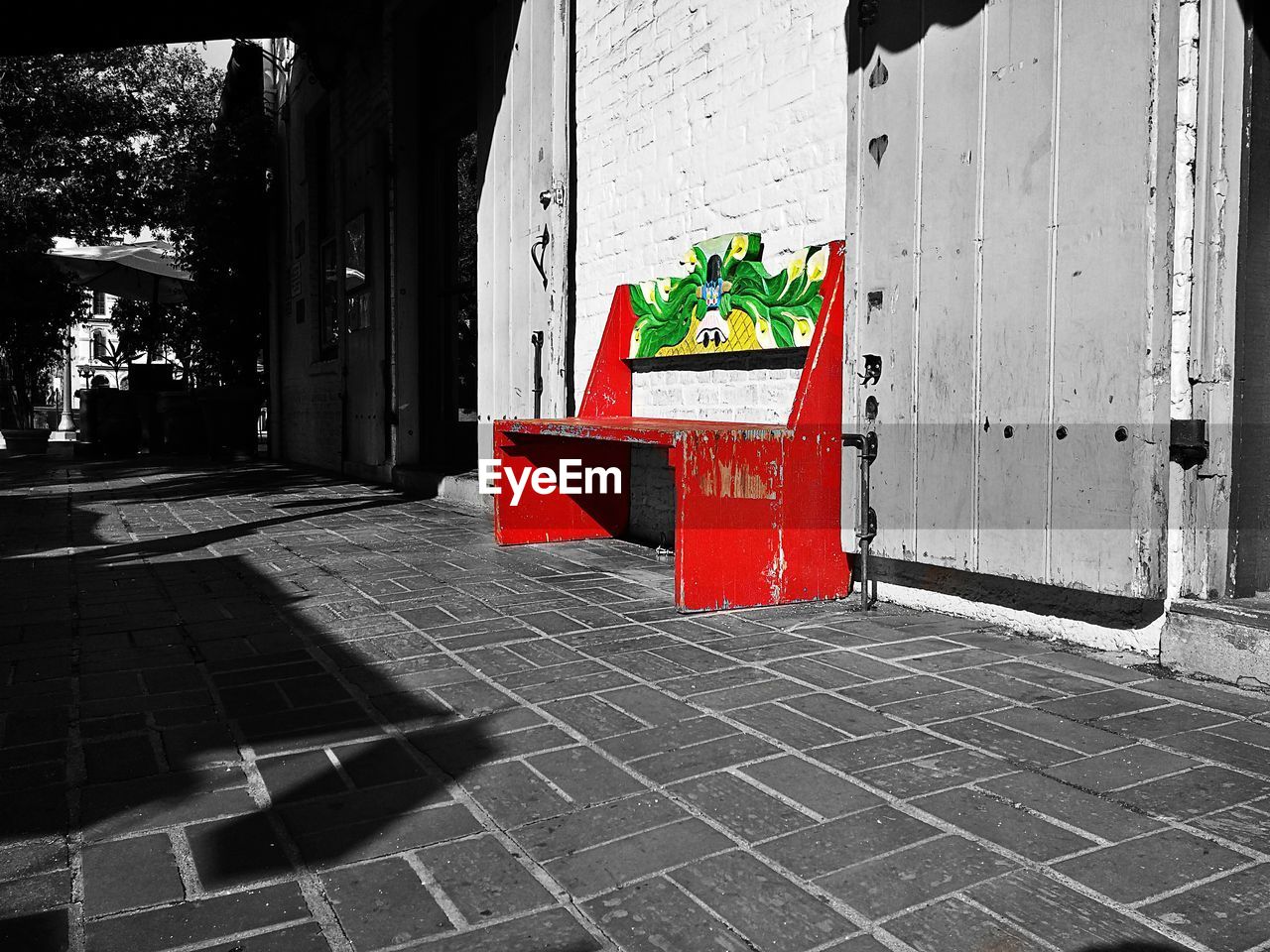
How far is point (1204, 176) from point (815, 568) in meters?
1.85

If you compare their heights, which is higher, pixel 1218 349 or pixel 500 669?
pixel 1218 349

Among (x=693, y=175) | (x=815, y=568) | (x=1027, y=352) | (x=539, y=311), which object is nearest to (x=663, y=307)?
(x=693, y=175)

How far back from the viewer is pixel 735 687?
2791mm

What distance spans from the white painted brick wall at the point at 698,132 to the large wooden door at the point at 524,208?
140mm

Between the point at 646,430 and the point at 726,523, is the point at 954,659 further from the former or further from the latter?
the point at 646,430

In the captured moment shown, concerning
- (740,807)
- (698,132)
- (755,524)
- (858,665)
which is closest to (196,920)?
(740,807)

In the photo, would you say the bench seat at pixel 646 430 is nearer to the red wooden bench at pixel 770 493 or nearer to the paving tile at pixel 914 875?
the red wooden bench at pixel 770 493

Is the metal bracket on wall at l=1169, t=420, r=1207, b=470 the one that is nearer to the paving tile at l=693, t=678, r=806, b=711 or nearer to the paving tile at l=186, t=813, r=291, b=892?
the paving tile at l=693, t=678, r=806, b=711

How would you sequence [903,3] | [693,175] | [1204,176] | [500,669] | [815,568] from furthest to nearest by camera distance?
[693,175] < [815,568] < [903,3] < [500,669] < [1204,176]

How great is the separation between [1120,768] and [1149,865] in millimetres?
465

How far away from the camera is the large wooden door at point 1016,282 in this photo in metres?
2.83

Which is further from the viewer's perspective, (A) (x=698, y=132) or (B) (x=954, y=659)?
(A) (x=698, y=132)

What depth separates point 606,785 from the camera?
2115mm

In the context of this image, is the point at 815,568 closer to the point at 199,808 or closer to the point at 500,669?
the point at 500,669
